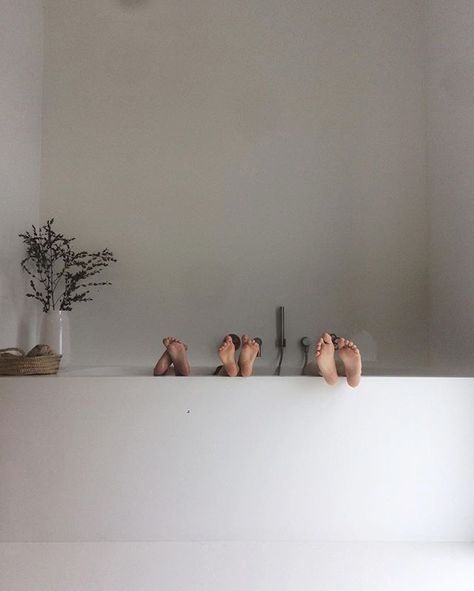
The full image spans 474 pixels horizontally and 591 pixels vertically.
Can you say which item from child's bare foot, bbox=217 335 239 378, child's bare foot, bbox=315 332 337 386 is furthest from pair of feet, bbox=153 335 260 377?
child's bare foot, bbox=315 332 337 386

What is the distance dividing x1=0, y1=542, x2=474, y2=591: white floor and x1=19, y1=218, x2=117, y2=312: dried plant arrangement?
133 centimetres

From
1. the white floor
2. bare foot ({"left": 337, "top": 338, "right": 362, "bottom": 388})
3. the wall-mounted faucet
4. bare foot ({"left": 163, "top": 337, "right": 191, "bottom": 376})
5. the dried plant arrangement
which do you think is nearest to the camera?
the white floor

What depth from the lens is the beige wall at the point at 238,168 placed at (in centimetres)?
291

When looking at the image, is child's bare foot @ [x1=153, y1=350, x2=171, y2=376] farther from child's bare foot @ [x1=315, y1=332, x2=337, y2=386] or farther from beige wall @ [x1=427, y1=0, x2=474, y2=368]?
beige wall @ [x1=427, y1=0, x2=474, y2=368]

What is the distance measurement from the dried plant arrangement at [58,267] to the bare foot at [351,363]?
4.78 feet

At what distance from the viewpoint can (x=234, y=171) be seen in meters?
2.94

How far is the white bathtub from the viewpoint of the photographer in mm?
1728

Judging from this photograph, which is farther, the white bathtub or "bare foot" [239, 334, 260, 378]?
"bare foot" [239, 334, 260, 378]

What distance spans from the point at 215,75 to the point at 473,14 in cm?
131

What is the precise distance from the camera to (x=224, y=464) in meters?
1.75

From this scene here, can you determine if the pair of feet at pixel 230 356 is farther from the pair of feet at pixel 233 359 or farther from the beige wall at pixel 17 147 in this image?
the beige wall at pixel 17 147

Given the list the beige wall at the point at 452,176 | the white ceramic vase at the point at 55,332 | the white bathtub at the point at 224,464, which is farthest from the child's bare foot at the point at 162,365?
the beige wall at the point at 452,176

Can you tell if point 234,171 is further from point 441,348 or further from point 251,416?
point 251,416

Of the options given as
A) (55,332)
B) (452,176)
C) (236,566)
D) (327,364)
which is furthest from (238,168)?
(236,566)
